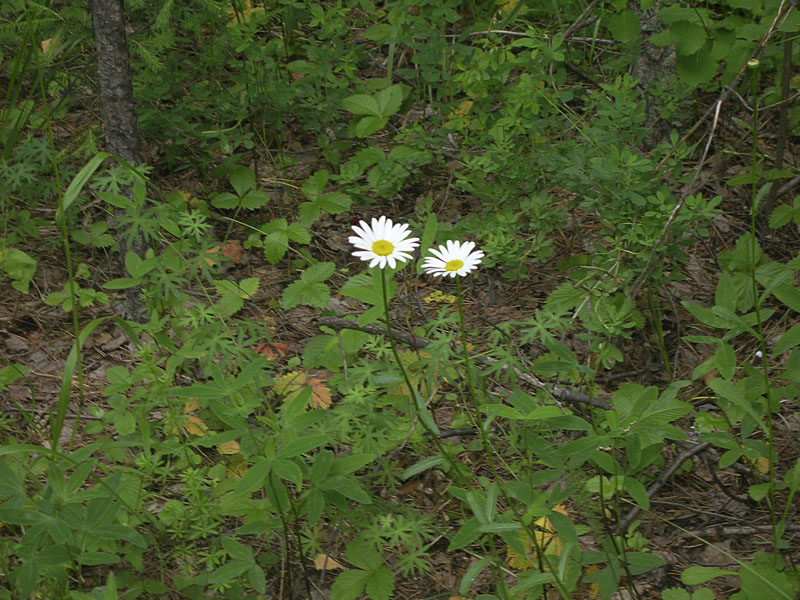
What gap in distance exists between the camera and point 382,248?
5.46ft

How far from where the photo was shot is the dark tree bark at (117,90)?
2.55 meters

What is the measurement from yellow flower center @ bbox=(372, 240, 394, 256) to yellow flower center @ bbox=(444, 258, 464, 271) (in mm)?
129

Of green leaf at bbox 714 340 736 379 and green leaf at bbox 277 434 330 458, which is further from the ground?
green leaf at bbox 714 340 736 379

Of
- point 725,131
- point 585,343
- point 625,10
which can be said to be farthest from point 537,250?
point 725,131

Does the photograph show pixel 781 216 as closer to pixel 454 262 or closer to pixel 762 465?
pixel 762 465

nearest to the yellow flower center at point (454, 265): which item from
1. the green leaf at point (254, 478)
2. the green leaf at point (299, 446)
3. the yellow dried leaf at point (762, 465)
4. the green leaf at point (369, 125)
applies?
the green leaf at point (299, 446)

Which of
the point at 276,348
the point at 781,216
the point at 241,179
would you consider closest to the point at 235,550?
the point at 276,348

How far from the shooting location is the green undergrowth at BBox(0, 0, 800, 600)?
5.97 ft

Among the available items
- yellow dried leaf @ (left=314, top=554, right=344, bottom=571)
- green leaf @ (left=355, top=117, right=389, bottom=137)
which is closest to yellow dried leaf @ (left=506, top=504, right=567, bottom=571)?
yellow dried leaf @ (left=314, top=554, right=344, bottom=571)

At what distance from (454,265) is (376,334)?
92 cm

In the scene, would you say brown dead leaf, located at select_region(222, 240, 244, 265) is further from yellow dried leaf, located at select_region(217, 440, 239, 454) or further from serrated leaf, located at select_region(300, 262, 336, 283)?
yellow dried leaf, located at select_region(217, 440, 239, 454)

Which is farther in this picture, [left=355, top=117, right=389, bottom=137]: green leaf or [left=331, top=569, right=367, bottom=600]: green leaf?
[left=355, top=117, right=389, bottom=137]: green leaf

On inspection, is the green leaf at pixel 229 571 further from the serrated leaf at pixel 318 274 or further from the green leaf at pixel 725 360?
the green leaf at pixel 725 360

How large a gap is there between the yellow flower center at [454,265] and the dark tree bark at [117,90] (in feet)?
4.39
